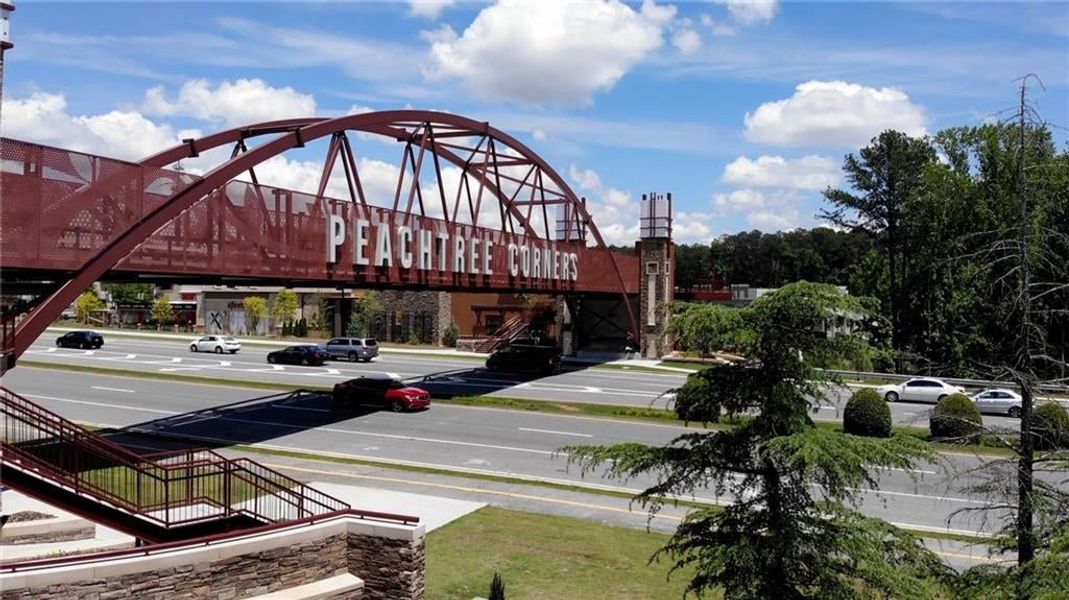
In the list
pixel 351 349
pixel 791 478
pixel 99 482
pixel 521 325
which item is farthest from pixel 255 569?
pixel 521 325

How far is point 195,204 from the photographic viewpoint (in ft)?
66.3

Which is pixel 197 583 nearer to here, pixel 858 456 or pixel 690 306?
pixel 690 306


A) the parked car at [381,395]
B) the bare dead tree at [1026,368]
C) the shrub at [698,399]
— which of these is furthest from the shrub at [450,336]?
the bare dead tree at [1026,368]

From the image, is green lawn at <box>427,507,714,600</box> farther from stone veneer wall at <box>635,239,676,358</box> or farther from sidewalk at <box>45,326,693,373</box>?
stone veneer wall at <box>635,239,676,358</box>

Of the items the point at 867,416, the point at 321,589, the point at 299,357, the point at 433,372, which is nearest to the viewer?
the point at 321,589

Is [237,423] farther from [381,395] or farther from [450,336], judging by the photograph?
[450,336]

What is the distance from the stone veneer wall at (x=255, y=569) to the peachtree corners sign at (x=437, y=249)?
562 inches

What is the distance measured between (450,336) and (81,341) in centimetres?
2888

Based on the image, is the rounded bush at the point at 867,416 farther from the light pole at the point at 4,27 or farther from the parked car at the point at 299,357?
the parked car at the point at 299,357

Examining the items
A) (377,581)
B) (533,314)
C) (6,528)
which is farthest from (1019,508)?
(533,314)

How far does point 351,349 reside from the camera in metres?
53.5

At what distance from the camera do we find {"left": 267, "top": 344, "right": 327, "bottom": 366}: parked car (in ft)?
168

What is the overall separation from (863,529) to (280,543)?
26.8 ft

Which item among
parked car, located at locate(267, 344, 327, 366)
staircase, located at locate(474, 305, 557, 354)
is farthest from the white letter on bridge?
staircase, located at locate(474, 305, 557, 354)
